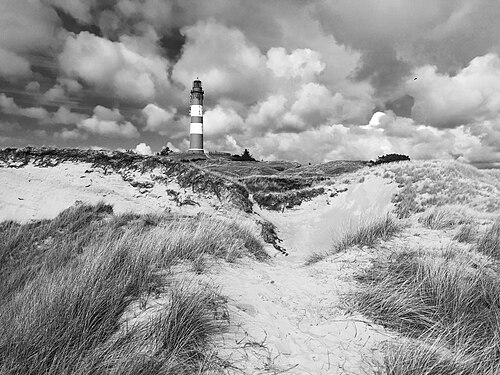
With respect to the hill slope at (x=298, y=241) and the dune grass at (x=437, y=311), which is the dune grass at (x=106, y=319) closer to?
the hill slope at (x=298, y=241)

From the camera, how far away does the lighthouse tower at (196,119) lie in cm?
5856

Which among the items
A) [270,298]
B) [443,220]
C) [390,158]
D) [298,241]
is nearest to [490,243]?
[443,220]

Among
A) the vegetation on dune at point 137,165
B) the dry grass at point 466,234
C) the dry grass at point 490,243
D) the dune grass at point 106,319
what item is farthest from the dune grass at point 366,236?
the vegetation on dune at point 137,165

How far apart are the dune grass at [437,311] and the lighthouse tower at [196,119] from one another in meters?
55.0

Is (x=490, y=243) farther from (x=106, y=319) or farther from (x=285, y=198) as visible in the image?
(x=285, y=198)

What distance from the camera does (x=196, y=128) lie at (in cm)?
5941

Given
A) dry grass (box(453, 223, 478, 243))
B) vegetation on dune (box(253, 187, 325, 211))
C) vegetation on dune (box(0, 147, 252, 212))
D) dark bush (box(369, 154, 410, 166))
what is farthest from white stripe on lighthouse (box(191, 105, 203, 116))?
dry grass (box(453, 223, 478, 243))

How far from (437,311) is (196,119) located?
59519mm

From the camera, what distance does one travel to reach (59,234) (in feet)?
27.2

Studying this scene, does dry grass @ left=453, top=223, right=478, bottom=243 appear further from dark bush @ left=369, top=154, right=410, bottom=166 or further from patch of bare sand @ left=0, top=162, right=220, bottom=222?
dark bush @ left=369, top=154, right=410, bottom=166

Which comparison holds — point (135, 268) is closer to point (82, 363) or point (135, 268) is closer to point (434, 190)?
point (82, 363)

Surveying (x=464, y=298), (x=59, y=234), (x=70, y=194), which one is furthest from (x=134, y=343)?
(x=70, y=194)

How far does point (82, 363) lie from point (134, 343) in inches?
18.1

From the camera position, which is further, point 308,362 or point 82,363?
point 308,362
